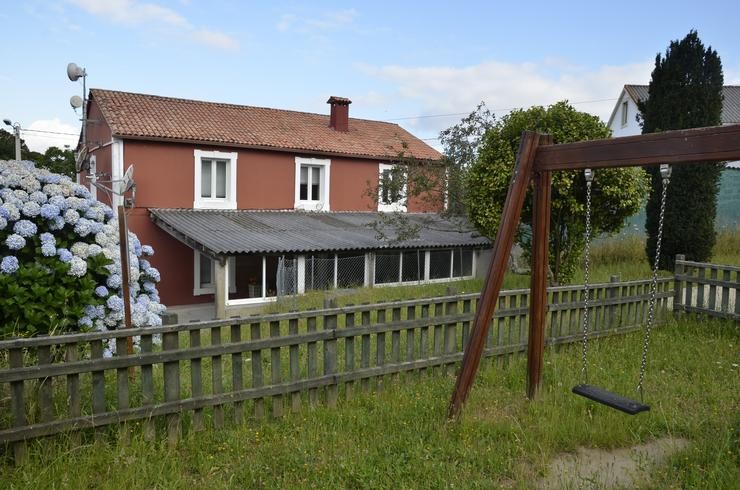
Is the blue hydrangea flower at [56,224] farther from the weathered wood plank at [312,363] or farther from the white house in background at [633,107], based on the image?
the white house in background at [633,107]

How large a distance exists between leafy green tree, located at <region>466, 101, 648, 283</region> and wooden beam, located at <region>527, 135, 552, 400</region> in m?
4.97

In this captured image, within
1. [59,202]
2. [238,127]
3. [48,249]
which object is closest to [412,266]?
[238,127]

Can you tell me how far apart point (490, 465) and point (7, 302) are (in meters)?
4.92

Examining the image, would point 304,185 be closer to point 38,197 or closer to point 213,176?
point 213,176

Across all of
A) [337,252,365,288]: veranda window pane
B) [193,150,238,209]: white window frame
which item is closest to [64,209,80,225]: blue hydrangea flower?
[337,252,365,288]: veranda window pane

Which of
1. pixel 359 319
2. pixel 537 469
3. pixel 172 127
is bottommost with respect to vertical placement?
pixel 537 469

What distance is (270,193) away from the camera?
19.5m

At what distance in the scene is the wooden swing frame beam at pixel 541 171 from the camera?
13.4ft

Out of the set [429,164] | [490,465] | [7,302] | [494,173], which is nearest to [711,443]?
[490,465]

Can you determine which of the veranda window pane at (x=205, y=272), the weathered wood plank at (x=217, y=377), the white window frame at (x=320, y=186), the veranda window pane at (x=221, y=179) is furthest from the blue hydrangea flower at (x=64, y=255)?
the white window frame at (x=320, y=186)

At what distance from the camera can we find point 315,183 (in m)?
20.7

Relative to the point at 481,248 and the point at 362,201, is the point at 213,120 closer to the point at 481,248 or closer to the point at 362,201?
the point at 362,201

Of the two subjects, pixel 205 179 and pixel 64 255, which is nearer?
pixel 64 255

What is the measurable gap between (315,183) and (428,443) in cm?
1717
